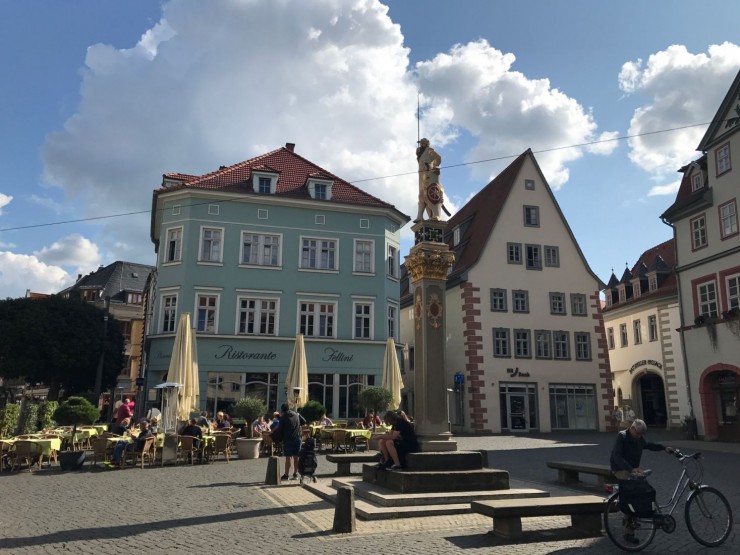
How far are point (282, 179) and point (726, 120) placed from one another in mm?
20985

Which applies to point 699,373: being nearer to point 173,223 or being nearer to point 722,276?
point 722,276

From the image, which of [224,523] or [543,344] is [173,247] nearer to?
[543,344]

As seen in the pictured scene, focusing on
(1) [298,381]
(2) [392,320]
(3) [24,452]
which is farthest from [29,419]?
(2) [392,320]

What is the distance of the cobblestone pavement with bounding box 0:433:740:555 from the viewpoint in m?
7.67

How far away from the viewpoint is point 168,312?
103ft

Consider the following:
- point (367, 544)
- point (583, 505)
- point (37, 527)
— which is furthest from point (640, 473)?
point (37, 527)

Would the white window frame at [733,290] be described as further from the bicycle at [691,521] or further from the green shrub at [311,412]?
the bicycle at [691,521]

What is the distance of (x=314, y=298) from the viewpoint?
107 feet

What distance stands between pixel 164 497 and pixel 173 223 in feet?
73.6

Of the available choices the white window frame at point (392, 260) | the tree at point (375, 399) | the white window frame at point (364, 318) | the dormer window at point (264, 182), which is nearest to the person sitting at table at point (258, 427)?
the tree at point (375, 399)

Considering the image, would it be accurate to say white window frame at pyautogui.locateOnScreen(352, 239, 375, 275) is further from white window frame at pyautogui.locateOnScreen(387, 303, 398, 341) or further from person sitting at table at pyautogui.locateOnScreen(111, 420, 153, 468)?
person sitting at table at pyautogui.locateOnScreen(111, 420, 153, 468)

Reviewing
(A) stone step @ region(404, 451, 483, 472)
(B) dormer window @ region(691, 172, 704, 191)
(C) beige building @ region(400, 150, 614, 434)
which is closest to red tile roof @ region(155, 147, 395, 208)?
(C) beige building @ region(400, 150, 614, 434)

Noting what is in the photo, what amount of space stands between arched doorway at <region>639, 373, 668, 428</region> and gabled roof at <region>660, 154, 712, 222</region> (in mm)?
14429

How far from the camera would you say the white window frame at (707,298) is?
88.8ft
